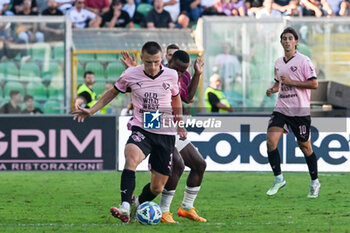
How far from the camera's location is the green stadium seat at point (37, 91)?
64.0 feet

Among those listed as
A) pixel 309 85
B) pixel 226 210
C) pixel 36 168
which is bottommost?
pixel 36 168

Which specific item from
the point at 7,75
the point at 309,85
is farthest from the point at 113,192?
the point at 7,75

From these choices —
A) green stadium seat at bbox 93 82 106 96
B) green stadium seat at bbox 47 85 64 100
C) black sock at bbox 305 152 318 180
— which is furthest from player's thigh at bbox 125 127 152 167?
green stadium seat at bbox 93 82 106 96

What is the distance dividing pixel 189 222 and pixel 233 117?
730cm

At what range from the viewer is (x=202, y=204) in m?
11.4

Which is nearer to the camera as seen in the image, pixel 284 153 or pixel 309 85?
pixel 309 85

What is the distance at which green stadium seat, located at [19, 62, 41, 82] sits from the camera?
771 inches

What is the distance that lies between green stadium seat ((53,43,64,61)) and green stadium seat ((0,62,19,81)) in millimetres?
906

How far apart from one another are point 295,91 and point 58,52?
28.5ft

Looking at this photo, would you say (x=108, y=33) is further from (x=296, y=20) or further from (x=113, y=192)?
(x=113, y=192)

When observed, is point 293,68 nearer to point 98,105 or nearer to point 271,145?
point 271,145

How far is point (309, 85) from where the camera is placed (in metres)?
12.3

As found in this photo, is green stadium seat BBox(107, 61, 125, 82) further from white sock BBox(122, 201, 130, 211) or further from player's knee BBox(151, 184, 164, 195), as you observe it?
white sock BBox(122, 201, 130, 211)

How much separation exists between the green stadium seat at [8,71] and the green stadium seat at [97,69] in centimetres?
172
